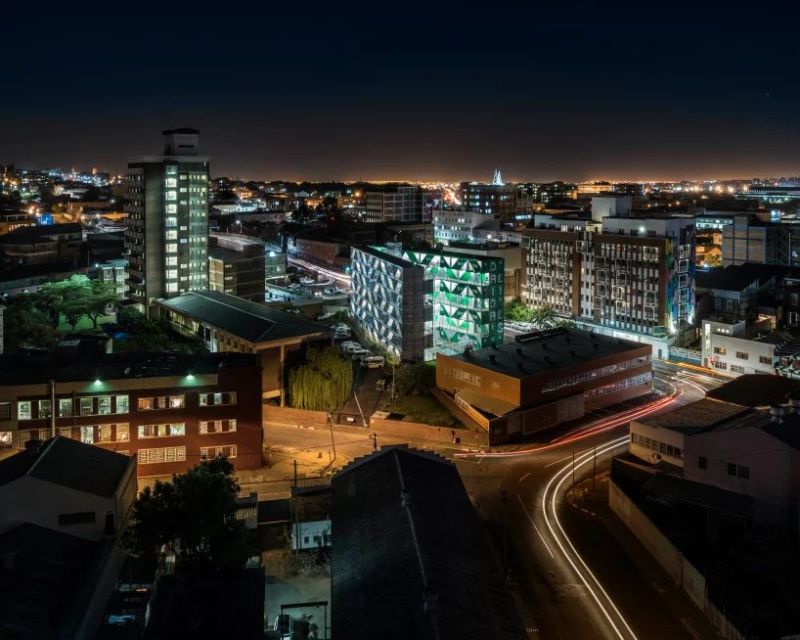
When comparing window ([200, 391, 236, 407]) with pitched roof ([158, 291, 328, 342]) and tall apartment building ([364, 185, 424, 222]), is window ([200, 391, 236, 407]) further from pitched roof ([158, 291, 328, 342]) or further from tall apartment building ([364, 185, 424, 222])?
tall apartment building ([364, 185, 424, 222])

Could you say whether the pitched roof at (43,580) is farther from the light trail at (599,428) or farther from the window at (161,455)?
the light trail at (599,428)

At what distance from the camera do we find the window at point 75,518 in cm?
1433

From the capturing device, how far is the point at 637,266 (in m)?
37.0

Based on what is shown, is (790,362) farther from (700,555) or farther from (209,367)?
(209,367)

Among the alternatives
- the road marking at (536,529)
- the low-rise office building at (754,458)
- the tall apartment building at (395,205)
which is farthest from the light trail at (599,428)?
the tall apartment building at (395,205)

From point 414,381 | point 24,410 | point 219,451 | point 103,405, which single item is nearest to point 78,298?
point 414,381

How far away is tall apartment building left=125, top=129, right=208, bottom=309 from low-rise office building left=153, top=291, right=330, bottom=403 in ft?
10.8

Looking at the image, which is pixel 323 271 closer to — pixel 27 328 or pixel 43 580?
pixel 27 328

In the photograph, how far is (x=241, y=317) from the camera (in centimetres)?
3022

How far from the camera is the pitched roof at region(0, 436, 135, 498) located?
14.4 m

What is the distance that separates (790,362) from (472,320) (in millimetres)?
12401

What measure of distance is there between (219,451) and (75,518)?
18.7ft

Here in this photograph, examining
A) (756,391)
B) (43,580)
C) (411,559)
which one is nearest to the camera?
(411,559)

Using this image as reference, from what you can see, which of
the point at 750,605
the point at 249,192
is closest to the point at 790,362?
the point at 750,605
